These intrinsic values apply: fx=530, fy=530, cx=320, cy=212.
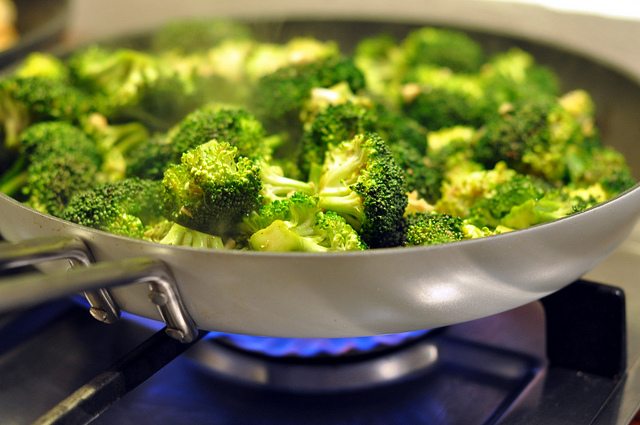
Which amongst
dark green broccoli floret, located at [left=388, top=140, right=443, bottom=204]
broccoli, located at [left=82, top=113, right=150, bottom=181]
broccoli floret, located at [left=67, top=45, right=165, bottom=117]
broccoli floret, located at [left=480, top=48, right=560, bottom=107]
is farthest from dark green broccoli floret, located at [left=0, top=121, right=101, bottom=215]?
broccoli floret, located at [left=480, top=48, right=560, bottom=107]

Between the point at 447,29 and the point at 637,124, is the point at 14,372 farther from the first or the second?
the point at 447,29

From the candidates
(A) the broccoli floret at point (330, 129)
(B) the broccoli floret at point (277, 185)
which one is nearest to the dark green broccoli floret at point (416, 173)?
(A) the broccoli floret at point (330, 129)

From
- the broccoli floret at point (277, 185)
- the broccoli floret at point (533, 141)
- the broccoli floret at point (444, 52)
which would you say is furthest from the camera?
the broccoli floret at point (444, 52)

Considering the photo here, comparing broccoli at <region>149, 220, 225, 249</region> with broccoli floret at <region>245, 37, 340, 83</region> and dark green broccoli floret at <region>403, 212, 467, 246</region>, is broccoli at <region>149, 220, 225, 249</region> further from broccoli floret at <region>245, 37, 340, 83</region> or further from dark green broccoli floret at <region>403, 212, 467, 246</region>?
broccoli floret at <region>245, 37, 340, 83</region>

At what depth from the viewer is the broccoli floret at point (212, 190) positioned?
764mm

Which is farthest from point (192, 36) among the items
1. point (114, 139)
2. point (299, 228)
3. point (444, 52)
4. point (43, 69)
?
point (299, 228)

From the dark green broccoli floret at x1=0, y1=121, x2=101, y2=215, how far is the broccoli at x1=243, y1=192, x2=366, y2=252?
42cm

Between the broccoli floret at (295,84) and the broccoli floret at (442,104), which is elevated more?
the broccoli floret at (295,84)

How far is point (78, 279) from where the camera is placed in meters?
0.53

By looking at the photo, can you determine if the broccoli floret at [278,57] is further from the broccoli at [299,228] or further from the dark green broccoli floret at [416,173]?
the broccoli at [299,228]

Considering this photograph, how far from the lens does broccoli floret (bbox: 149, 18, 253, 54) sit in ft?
5.63

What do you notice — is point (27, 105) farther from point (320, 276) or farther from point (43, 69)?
point (320, 276)

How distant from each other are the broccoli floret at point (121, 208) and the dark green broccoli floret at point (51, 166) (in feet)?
0.48

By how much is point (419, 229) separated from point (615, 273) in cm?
60
